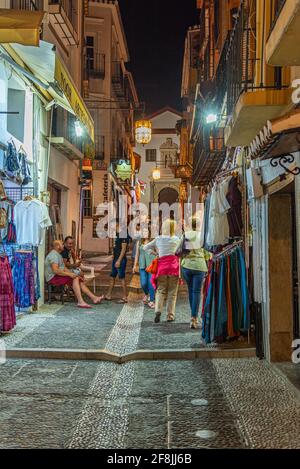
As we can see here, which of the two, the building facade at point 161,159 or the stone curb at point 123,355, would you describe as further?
the building facade at point 161,159

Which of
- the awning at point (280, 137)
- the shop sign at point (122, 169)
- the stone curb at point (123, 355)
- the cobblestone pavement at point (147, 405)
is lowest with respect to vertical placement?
the cobblestone pavement at point (147, 405)

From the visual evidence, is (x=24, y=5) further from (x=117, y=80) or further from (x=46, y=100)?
(x=117, y=80)

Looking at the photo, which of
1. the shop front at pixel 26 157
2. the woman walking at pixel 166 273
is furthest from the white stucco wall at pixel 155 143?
the woman walking at pixel 166 273

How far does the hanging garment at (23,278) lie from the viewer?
33.5 feet

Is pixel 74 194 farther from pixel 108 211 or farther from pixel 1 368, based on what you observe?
pixel 108 211

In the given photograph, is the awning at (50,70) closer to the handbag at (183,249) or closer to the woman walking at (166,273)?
the woman walking at (166,273)

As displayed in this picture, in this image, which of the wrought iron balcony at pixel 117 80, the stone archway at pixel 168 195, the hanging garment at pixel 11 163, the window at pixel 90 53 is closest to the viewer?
the hanging garment at pixel 11 163

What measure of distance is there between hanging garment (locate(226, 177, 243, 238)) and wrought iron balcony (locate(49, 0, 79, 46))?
8.28 m

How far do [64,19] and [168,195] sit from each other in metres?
50.1

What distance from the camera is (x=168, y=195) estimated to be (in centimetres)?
6397

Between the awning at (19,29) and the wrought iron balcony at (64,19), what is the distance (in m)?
7.44

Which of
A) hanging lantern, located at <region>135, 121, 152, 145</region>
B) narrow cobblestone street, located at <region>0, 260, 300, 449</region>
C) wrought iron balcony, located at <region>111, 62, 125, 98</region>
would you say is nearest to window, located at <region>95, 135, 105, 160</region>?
hanging lantern, located at <region>135, 121, 152, 145</region>

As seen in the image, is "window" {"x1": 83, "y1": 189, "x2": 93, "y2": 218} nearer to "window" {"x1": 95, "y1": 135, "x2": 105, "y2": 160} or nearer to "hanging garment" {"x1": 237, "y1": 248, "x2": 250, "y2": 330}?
"window" {"x1": 95, "y1": 135, "x2": 105, "y2": 160}

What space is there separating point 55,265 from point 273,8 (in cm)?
695
